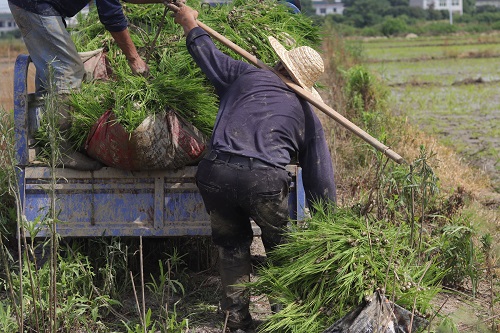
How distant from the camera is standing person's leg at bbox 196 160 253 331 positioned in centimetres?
433

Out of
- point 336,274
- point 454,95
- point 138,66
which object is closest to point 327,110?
point 336,274

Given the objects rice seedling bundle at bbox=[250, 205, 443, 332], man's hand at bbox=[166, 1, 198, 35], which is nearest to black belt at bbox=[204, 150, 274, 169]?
rice seedling bundle at bbox=[250, 205, 443, 332]

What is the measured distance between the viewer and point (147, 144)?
463 cm

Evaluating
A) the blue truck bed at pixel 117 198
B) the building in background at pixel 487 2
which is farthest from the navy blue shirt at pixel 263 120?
the building in background at pixel 487 2

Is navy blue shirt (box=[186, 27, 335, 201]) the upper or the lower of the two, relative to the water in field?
upper

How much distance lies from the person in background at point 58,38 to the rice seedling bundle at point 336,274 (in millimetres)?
1668

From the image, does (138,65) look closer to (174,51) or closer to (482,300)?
(174,51)

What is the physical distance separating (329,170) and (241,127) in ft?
1.95

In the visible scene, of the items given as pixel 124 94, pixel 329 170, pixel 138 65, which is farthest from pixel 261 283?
pixel 138 65

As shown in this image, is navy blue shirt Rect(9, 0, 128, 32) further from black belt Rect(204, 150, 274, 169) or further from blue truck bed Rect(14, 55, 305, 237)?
black belt Rect(204, 150, 274, 169)

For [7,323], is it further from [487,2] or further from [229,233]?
[487,2]

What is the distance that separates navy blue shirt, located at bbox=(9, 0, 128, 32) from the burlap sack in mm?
713

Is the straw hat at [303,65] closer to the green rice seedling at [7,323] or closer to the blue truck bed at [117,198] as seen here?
the blue truck bed at [117,198]

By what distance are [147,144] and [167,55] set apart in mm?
1038
